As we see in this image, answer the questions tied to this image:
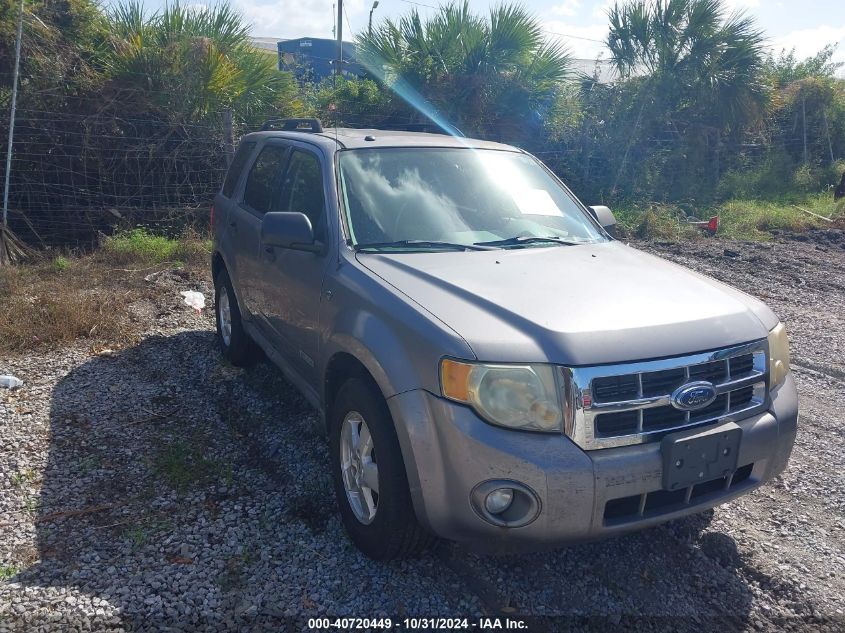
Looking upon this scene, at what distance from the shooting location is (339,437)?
11.0ft

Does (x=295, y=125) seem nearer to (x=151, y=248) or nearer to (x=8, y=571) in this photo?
(x=8, y=571)

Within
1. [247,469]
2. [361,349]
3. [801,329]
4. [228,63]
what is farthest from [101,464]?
[228,63]

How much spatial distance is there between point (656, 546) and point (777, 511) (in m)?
0.81

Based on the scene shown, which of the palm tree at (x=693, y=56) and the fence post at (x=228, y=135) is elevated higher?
the palm tree at (x=693, y=56)

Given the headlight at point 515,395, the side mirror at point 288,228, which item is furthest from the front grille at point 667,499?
the side mirror at point 288,228

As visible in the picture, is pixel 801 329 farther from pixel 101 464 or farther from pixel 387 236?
pixel 101 464

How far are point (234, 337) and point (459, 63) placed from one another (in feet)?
31.2

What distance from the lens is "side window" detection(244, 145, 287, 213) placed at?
15.5ft

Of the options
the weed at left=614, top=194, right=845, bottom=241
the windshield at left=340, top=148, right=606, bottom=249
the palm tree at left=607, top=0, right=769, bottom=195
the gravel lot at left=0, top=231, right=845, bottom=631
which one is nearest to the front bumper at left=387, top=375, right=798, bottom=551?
the gravel lot at left=0, top=231, right=845, bottom=631

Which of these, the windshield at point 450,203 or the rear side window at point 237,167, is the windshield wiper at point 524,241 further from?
the rear side window at point 237,167

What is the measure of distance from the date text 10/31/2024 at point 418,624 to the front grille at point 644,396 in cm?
82

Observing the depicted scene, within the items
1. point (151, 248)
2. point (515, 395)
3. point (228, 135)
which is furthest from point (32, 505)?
point (228, 135)

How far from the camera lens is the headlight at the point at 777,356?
3.09m

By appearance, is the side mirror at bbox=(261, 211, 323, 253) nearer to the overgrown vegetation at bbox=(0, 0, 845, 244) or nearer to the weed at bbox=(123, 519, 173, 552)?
the weed at bbox=(123, 519, 173, 552)
